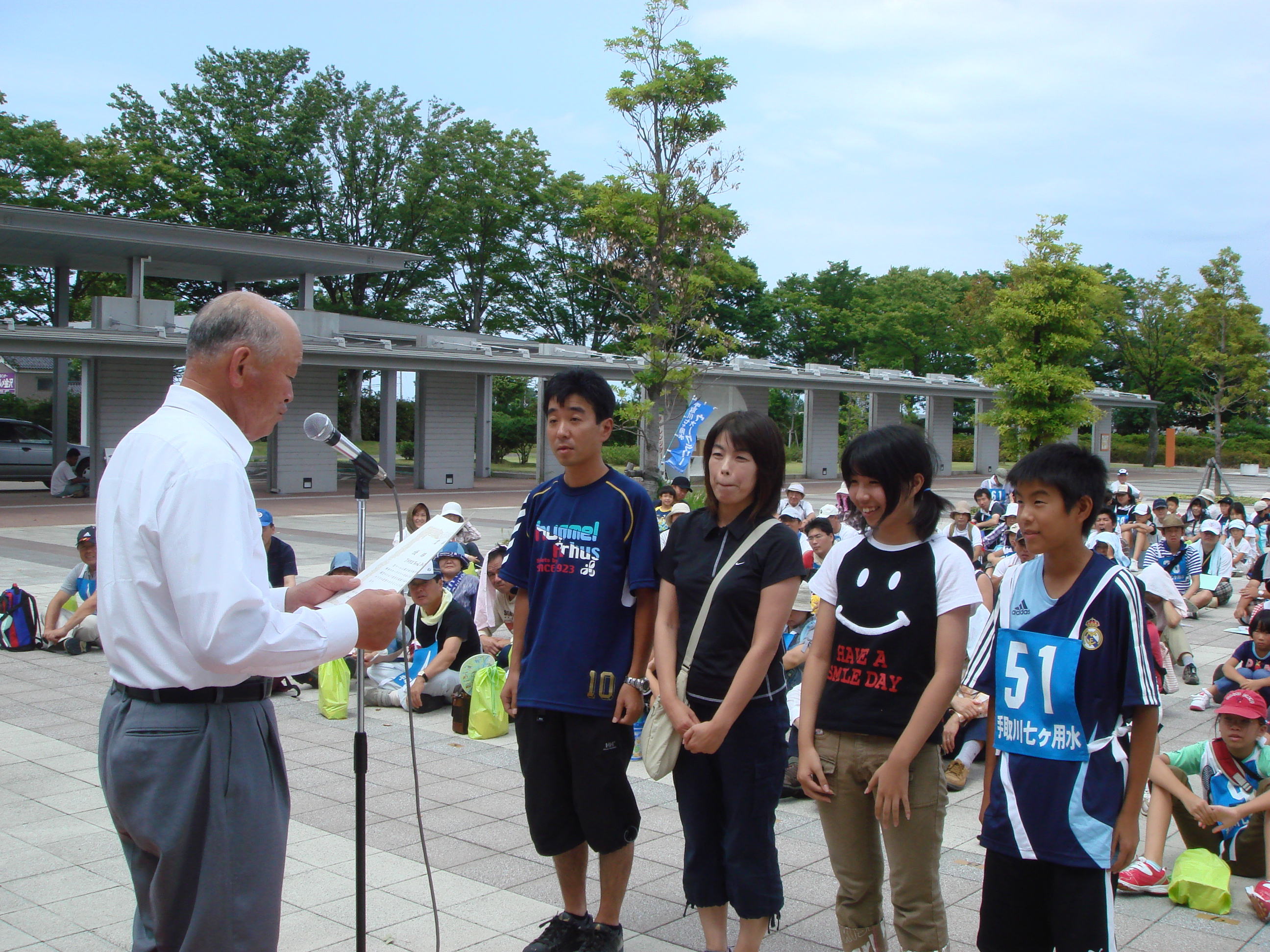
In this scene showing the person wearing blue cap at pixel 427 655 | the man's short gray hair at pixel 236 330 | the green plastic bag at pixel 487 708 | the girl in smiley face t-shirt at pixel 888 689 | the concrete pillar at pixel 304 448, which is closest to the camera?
the man's short gray hair at pixel 236 330

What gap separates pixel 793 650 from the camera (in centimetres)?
668

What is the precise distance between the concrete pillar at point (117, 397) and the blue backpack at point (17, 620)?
1466 cm

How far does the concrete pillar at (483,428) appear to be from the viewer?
31.1 meters

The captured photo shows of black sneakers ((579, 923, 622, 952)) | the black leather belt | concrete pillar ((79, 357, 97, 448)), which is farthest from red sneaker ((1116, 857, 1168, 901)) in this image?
concrete pillar ((79, 357, 97, 448))

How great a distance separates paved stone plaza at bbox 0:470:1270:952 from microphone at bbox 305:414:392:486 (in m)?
1.18

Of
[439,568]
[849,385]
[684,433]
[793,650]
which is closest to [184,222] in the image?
[849,385]

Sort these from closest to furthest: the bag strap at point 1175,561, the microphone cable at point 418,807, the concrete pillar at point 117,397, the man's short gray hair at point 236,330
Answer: the man's short gray hair at point 236,330 → the microphone cable at point 418,807 → the bag strap at point 1175,561 → the concrete pillar at point 117,397

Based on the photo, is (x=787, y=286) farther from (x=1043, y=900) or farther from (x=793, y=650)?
(x=1043, y=900)

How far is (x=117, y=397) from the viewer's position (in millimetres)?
23203

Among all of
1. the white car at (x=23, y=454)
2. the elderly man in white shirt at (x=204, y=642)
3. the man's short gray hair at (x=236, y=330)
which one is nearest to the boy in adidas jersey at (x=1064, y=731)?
the elderly man in white shirt at (x=204, y=642)

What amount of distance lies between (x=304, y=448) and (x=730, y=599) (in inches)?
946

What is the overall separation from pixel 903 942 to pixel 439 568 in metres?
5.61

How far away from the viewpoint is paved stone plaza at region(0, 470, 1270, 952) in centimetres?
372

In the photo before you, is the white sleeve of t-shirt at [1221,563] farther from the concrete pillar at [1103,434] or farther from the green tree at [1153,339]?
the green tree at [1153,339]
